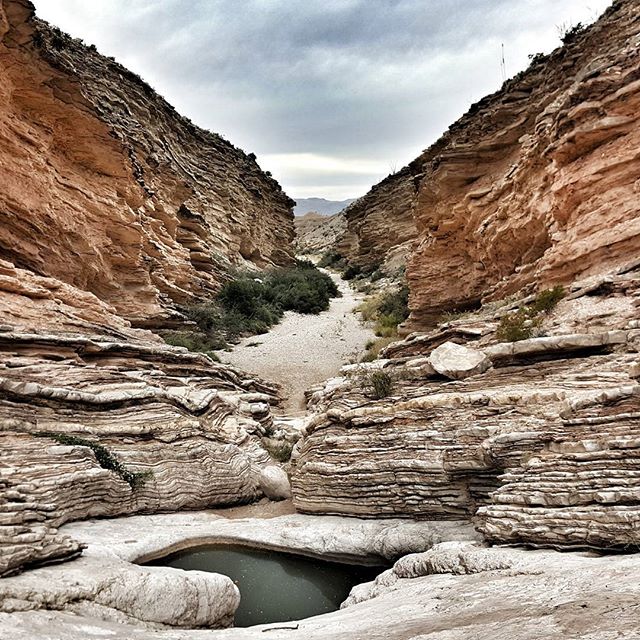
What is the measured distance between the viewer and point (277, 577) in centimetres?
614

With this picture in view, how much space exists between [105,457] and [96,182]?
11.4 m

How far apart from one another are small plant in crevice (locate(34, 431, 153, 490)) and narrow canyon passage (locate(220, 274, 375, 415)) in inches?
284

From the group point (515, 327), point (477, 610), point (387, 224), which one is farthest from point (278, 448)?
point (387, 224)

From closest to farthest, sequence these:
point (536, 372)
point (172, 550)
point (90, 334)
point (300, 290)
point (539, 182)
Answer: point (172, 550)
point (536, 372)
point (90, 334)
point (539, 182)
point (300, 290)

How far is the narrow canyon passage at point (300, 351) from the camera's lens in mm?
16766

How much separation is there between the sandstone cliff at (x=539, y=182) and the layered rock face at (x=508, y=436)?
1545 mm

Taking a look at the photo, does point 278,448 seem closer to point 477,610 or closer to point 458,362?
point 458,362

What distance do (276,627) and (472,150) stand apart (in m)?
14.0

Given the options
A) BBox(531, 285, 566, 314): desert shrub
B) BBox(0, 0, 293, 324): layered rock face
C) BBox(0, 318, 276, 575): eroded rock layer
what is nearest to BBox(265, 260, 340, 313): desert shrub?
BBox(0, 0, 293, 324): layered rock face

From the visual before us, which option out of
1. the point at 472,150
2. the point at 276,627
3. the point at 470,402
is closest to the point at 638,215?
the point at 470,402

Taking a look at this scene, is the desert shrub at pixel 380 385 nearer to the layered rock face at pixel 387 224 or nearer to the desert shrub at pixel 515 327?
the desert shrub at pixel 515 327

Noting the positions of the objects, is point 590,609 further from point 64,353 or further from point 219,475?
point 64,353

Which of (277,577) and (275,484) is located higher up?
(275,484)

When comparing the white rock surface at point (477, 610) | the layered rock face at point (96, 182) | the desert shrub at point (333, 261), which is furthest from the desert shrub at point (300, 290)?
the white rock surface at point (477, 610)
